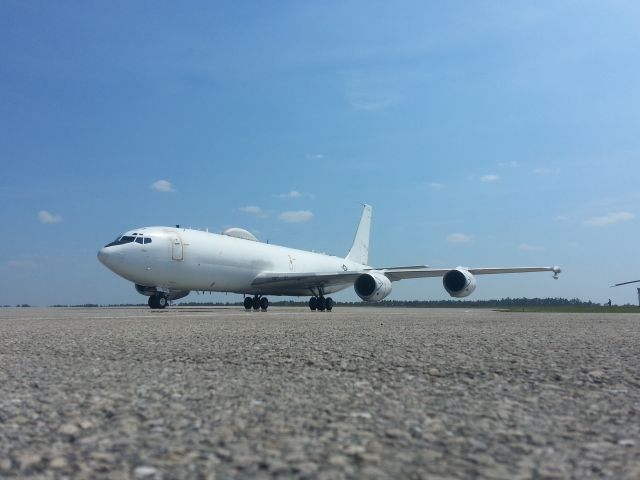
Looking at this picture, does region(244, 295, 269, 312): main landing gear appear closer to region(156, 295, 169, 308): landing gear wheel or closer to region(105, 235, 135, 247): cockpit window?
region(156, 295, 169, 308): landing gear wheel

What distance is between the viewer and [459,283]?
2216 cm

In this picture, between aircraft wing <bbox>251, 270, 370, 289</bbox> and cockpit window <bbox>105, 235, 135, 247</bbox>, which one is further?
aircraft wing <bbox>251, 270, 370, 289</bbox>

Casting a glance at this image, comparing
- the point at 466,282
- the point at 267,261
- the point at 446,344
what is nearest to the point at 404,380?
the point at 446,344

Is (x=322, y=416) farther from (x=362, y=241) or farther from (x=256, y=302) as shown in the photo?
(x=362, y=241)

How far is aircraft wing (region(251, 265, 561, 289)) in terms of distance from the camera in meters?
25.3

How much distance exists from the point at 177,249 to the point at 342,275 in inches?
326

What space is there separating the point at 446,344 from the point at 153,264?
659 inches

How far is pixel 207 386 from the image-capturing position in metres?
2.85

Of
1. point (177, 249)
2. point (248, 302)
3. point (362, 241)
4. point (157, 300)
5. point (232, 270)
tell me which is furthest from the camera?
point (362, 241)

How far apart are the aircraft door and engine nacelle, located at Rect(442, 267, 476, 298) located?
10.9 meters

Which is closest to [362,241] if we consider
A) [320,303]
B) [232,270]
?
[320,303]

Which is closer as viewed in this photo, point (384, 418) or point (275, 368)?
point (384, 418)

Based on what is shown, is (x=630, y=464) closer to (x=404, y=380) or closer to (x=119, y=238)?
(x=404, y=380)

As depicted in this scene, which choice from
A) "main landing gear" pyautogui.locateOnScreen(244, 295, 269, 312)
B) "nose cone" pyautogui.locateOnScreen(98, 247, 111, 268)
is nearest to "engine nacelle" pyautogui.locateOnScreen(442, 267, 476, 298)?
"main landing gear" pyautogui.locateOnScreen(244, 295, 269, 312)
